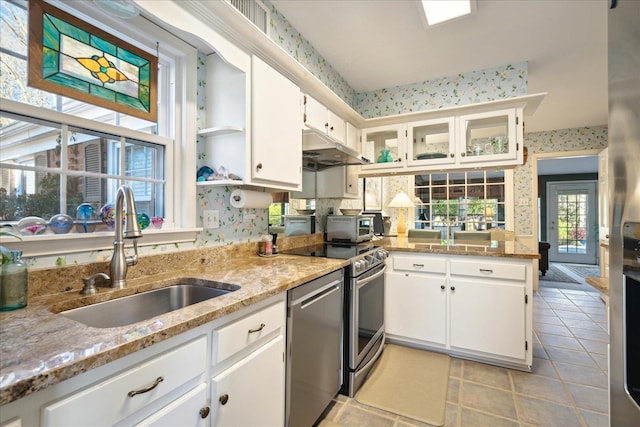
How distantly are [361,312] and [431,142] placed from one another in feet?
6.26

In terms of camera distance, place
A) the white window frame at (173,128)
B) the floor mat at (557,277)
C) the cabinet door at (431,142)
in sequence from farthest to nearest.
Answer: the floor mat at (557,277) → the cabinet door at (431,142) → the white window frame at (173,128)

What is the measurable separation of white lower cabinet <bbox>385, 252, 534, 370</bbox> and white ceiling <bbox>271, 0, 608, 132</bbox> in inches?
72.0

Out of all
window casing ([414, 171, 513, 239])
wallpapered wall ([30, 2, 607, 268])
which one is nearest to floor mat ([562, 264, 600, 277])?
wallpapered wall ([30, 2, 607, 268])

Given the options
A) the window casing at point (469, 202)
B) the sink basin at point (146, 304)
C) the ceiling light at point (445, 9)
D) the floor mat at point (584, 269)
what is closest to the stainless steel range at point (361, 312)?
the sink basin at point (146, 304)

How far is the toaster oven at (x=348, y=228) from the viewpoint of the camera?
9.14 feet

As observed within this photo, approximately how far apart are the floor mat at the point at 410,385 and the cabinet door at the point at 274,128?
1.50 meters

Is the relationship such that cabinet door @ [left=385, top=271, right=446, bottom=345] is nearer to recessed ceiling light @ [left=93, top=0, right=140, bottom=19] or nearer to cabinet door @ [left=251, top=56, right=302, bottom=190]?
cabinet door @ [left=251, top=56, right=302, bottom=190]

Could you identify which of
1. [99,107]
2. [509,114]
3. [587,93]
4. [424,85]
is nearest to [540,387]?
[509,114]

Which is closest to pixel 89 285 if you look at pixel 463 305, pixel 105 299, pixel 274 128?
pixel 105 299

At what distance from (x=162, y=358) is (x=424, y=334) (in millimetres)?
2284

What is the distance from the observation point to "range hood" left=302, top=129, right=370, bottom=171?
6.98 feet

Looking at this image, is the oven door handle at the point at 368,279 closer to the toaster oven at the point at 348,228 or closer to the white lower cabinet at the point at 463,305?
the white lower cabinet at the point at 463,305

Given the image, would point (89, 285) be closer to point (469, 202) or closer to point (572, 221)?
point (469, 202)

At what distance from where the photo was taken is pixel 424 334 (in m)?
2.58
